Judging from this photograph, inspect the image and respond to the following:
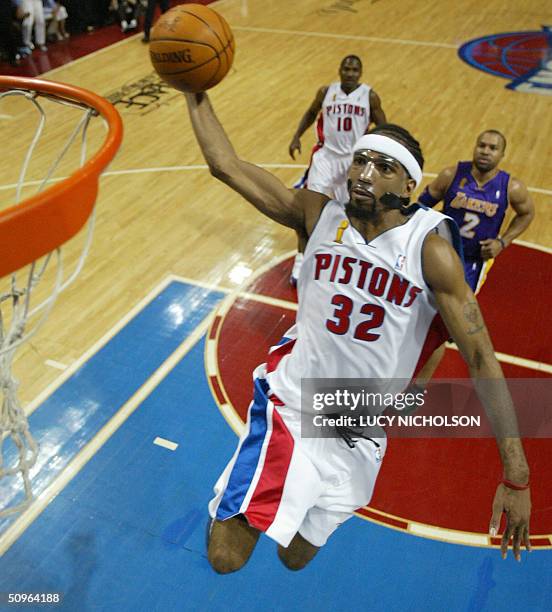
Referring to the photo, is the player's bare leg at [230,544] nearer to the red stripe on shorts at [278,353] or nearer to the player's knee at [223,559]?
the player's knee at [223,559]

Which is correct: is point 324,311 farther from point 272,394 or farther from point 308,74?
point 308,74

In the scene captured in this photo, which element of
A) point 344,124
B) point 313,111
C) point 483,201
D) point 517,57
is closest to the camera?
point 483,201

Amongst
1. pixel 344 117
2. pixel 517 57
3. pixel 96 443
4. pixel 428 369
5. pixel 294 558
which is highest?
pixel 344 117

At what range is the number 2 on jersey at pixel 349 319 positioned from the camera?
104 inches

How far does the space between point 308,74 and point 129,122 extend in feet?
12.8

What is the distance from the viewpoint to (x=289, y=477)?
111 inches

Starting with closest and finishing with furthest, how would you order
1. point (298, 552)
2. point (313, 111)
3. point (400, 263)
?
1. point (400, 263)
2. point (298, 552)
3. point (313, 111)

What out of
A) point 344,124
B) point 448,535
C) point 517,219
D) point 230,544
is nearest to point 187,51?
point 230,544

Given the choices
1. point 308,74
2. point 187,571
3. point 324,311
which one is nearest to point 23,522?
point 187,571

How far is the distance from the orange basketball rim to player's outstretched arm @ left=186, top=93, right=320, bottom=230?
1.67 feet

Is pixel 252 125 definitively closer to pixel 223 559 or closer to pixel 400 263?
pixel 400 263

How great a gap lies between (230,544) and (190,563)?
917mm

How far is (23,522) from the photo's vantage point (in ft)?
12.5

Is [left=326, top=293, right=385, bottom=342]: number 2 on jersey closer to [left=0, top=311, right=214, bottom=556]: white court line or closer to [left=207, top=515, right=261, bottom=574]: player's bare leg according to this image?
[left=207, top=515, right=261, bottom=574]: player's bare leg
